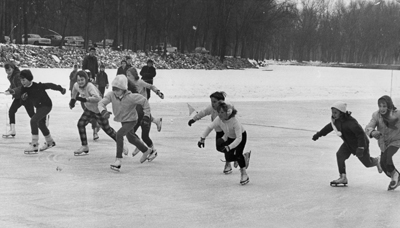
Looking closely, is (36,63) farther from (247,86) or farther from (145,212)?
(145,212)

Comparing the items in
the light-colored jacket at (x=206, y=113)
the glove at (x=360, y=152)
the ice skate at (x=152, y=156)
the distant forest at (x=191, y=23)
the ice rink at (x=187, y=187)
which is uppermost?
the distant forest at (x=191, y=23)

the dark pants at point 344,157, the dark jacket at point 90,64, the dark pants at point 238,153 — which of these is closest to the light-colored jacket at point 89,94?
the dark pants at point 238,153

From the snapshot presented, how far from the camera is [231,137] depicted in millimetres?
7469

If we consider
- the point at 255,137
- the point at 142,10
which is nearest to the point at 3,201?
the point at 255,137

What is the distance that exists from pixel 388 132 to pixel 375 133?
312 mm

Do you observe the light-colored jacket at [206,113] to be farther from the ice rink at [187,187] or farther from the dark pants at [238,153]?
the ice rink at [187,187]

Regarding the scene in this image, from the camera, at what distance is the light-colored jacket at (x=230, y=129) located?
7.23 meters

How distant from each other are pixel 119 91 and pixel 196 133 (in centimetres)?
450

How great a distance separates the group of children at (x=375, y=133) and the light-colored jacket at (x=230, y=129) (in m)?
0.87

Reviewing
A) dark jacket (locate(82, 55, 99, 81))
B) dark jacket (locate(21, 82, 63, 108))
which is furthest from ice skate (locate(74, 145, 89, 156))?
dark jacket (locate(82, 55, 99, 81))

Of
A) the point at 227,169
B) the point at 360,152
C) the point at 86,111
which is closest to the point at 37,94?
the point at 86,111

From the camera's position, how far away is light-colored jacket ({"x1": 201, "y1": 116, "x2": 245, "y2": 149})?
7.23 m

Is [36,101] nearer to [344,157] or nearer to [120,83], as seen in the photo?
[120,83]

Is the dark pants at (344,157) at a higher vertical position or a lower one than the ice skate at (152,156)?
higher
